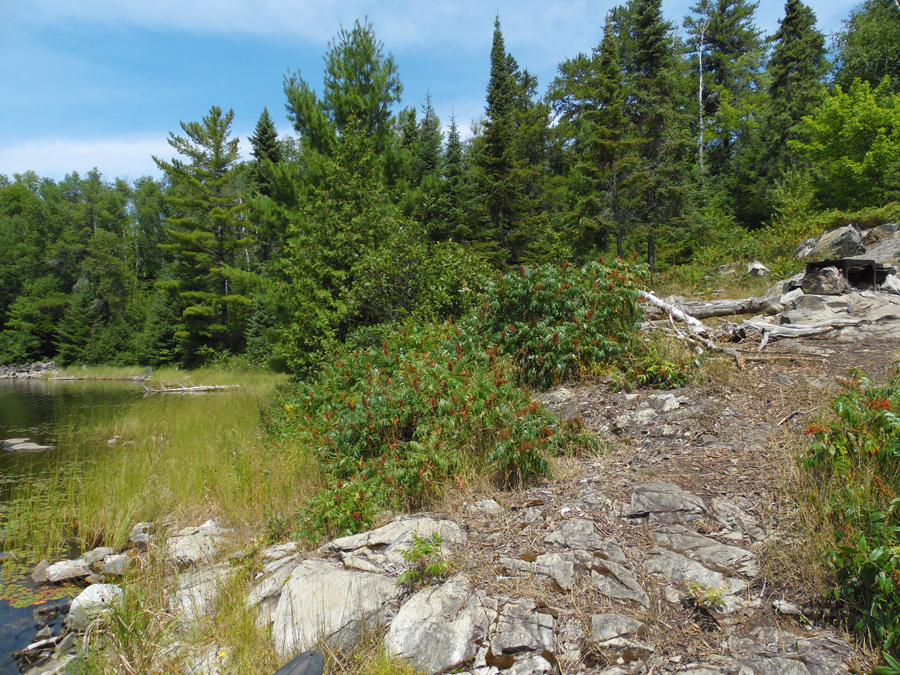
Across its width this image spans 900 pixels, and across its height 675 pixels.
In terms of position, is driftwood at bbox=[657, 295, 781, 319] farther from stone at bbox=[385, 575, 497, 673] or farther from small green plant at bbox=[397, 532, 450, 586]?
stone at bbox=[385, 575, 497, 673]

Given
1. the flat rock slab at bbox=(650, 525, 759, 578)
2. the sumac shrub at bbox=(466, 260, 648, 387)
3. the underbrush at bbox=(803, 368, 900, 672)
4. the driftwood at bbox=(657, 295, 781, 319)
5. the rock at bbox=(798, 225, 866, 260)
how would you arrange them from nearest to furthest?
the underbrush at bbox=(803, 368, 900, 672)
the flat rock slab at bbox=(650, 525, 759, 578)
the sumac shrub at bbox=(466, 260, 648, 387)
the driftwood at bbox=(657, 295, 781, 319)
the rock at bbox=(798, 225, 866, 260)

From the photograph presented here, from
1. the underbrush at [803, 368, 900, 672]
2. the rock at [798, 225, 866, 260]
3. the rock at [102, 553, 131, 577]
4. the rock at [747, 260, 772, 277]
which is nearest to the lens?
the underbrush at [803, 368, 900, 672]

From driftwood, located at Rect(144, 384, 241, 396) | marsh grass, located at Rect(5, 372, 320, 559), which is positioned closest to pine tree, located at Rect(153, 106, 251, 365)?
driftwood, located at Rect(144, 384, 241, 396)

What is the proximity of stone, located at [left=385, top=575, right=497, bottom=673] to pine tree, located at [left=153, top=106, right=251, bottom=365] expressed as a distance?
1111 inches

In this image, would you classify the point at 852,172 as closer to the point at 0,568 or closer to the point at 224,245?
the point at 0,568

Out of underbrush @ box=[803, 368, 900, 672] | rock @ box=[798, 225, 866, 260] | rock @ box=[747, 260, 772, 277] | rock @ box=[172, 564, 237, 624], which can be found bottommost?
rock @ box=[172, 564, 237, 624]

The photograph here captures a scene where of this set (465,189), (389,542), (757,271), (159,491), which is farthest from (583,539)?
(465,189)

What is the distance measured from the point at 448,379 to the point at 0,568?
Result: 17.3ft

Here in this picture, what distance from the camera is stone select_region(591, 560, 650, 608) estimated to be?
2715 millimetres

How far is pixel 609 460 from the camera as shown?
4.36 m

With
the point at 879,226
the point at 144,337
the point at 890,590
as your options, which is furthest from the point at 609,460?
the point at 144,337

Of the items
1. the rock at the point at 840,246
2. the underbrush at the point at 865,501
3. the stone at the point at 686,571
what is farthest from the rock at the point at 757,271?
the stone at the point at 686,571

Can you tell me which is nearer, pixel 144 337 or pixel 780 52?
pixel 780 52

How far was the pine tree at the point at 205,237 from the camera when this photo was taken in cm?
2884
